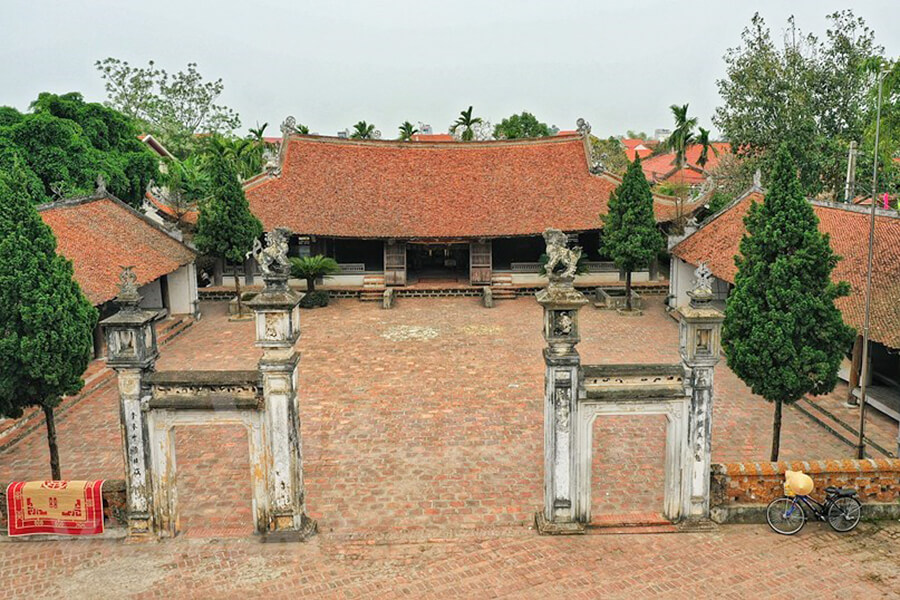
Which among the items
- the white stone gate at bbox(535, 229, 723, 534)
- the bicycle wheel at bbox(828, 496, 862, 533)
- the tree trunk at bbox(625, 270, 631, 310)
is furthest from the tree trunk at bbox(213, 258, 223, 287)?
the bicycle wheel at bbox(828, 496, 862, 533)

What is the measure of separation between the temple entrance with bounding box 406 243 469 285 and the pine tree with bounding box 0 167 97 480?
22542 millimetres

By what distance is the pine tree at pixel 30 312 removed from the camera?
36.0 feet

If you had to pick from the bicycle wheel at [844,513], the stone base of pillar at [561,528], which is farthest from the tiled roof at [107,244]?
the bicycle wheel at [844,513]

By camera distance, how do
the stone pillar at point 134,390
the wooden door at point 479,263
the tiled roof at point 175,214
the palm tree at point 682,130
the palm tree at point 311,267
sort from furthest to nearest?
the palm tree at point 682,130, the wooden door at point 479,263, the tiled roof at point 175,214, the palm tree at point 311,267, the stone pillar at point 134,390

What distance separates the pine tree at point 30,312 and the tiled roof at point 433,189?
62.4ft

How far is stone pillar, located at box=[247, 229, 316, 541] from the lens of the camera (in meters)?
10.4

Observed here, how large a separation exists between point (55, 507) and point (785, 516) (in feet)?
39.0

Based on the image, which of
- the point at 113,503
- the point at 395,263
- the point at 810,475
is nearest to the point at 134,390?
the point at 113,503

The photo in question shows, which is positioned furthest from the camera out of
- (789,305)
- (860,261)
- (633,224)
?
(633,224)

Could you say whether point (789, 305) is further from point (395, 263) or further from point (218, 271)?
point (218, 271)

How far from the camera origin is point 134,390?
10.3 metres

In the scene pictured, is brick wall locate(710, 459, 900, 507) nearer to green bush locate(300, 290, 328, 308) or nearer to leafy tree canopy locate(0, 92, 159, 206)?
green bush locate(300, 290, 328, 308)

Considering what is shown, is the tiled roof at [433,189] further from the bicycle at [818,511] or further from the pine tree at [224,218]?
the bicycle at [818,511]

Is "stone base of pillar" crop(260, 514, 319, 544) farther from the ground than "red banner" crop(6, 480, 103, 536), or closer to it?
closer to it
